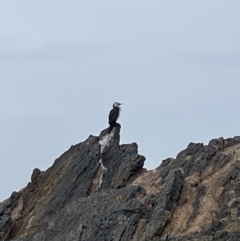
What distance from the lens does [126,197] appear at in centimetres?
3366

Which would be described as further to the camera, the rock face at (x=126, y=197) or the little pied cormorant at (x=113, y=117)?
the little pied cormorant at (x=113, y=117)

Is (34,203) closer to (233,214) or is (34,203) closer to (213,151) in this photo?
(213,151)

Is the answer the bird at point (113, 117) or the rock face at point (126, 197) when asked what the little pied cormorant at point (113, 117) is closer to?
the bird at point (113, 117)

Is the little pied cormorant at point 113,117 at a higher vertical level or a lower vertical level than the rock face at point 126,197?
higher

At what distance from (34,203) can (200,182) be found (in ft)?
31.5

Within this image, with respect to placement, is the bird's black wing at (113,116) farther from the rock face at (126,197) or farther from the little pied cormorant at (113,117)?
the rock face at (126,197)

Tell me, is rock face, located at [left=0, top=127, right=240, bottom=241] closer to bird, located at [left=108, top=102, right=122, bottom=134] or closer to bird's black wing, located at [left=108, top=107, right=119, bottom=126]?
bird, located at [left=108, top=102, right=122, bottom=134]

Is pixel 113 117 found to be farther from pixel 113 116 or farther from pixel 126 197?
pixel 126 197

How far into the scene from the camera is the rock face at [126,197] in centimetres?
3056

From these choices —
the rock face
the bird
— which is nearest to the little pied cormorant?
the bird

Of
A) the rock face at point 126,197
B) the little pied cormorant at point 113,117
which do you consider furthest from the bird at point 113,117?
the rock face at point 126,197

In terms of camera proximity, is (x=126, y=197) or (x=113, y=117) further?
(x=113, y=117)

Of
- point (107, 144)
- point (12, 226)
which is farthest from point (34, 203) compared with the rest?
point (107, 144)

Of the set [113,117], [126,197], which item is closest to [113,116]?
[113,117]
